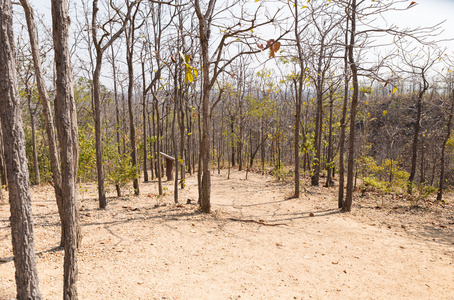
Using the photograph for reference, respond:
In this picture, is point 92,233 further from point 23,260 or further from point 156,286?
point 23,260

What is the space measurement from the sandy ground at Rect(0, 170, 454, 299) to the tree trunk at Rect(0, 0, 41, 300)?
3.46 feet

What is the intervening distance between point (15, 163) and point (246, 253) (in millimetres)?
3580

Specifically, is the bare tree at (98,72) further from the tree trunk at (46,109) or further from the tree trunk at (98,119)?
the tree trunk at (46,109)

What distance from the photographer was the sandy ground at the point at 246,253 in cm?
353

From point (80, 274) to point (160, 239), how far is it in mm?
1567

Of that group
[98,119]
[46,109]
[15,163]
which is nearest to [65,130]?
[15,163]

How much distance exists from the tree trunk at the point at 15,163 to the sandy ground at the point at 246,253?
41.5 inches

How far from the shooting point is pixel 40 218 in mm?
5980

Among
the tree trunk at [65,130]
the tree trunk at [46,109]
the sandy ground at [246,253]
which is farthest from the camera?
the tree trunk at [46,109]

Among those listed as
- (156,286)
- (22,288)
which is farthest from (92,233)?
(22,288)

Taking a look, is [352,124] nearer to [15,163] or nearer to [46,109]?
[46,109]

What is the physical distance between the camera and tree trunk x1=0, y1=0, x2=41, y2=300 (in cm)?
212

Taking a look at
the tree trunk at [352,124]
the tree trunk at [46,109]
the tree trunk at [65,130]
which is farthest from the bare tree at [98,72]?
the tree trunk at [352,124]

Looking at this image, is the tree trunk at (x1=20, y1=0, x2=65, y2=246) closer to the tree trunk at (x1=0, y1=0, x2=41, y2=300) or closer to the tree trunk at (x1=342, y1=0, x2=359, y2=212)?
the tree trunk at (x1=0, y1=0, x2=41, y2=300)
